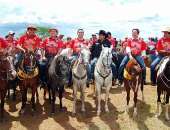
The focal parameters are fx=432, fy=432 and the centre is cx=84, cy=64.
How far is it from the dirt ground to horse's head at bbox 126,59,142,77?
4.83 feet

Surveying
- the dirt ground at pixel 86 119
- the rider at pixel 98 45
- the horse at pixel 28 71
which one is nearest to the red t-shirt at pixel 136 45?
the rider at pixel 98 45

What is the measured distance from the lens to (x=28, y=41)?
1553cm

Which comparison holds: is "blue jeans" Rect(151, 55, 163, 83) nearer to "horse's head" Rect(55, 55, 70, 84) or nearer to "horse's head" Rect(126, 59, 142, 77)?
"horse's head" Rect(126, 59, 142, 77)

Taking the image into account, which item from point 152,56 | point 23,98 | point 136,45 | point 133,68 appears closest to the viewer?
point 133,68

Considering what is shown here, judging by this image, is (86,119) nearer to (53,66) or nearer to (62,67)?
(62,67)

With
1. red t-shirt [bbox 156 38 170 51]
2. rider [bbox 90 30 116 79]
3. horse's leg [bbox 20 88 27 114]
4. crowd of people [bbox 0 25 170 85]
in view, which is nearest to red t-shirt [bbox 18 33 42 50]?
crowd of people [bbox 0 25 170 85]

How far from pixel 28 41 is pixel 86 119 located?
3.48 metres

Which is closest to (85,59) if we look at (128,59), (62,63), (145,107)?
(62,63)

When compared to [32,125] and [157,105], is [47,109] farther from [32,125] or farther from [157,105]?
[157,105]

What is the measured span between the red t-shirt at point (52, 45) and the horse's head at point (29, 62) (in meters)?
1.46

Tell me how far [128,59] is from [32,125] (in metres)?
4.31

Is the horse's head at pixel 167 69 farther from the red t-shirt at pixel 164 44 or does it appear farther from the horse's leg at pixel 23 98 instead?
the horse's leg at pixel 23 98

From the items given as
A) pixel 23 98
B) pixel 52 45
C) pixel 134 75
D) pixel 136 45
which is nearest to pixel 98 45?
pixel 136 45

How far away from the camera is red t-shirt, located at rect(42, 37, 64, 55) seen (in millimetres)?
16422
